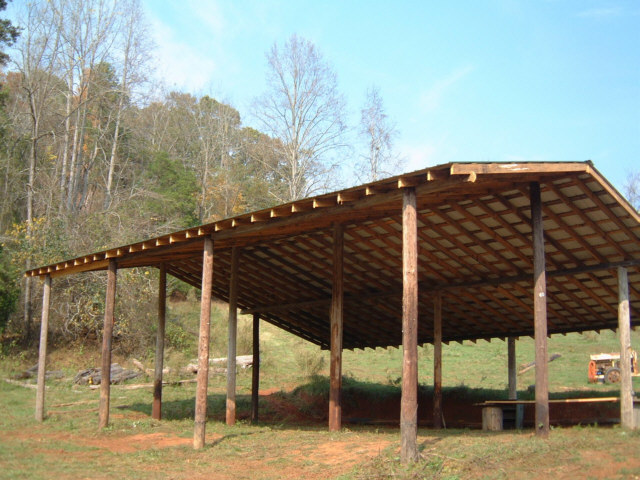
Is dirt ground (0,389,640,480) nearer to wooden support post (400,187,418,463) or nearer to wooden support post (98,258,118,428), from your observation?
wooden support post (400,187,418,463)

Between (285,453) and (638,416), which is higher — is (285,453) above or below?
below

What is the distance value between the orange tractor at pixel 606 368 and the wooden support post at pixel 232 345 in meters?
14.1

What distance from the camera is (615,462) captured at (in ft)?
24.7

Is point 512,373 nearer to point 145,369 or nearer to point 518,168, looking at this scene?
point 518,168

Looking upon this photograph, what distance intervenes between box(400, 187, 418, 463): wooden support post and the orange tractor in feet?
52.4

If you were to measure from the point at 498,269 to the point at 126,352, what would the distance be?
61.4 ft

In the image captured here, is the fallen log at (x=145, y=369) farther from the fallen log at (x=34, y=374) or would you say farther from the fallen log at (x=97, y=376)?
the fallen log at (x=34, y=374)

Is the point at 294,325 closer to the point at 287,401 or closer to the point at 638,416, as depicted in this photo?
the point at 287,401

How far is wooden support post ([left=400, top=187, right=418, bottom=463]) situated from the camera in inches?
335

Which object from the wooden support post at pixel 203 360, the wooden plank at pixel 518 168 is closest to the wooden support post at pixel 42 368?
the wooden support post at pixel 203 360

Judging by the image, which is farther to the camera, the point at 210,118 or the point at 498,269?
the point at 210,118

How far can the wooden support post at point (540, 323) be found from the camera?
9.37 m

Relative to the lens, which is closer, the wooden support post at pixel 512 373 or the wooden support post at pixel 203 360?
the wooden support post at pixel 203 360

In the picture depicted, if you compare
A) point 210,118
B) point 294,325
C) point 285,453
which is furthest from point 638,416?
point 210,118
